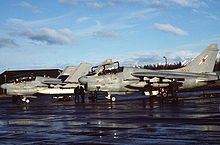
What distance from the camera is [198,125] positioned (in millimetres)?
10758

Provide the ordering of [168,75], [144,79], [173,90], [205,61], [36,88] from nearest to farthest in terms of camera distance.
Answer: [173,90]
[168,75]
[144,79]
[205,61]
[36,88]

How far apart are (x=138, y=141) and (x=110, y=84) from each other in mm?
21034

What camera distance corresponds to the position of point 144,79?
96.1ft

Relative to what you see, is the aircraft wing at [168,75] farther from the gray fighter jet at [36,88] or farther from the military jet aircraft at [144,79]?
the gray fighter jet at [36,88]

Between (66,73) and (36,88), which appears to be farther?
(66,73)

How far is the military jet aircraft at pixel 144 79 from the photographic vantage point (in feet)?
95.2

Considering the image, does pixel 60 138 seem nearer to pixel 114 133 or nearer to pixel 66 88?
pixel 114 133

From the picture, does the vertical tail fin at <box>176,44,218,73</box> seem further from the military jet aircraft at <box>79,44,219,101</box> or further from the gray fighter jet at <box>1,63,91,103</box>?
the gray fighter jet at <box>1,63,91,103</box>

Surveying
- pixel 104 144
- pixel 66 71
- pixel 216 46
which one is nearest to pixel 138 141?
pixel 104 144

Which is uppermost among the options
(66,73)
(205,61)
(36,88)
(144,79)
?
(205,61)

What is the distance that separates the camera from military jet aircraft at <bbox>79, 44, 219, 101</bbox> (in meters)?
29.0

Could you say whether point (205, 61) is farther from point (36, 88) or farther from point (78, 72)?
point (36, 88)

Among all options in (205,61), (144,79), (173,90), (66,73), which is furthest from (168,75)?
(66,73)

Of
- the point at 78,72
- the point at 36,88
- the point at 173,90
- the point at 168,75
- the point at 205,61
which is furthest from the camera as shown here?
the point at 78,72
